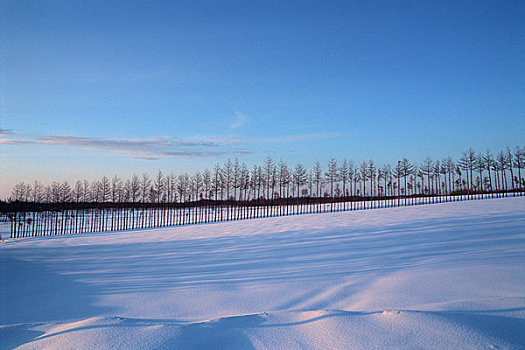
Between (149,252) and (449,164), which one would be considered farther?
(449,164)

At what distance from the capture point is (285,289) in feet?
22.6

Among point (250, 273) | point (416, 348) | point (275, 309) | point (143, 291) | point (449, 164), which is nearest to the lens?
point (416, 348)

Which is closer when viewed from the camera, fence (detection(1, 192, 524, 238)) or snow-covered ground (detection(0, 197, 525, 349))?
snow-covered ground (detection(0, 197, 525, 349))

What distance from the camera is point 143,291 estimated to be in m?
7.14

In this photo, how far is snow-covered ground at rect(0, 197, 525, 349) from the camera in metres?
2.91

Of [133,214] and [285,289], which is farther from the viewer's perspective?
[133,214]

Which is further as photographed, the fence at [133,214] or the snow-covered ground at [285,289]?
the fence at [133,214]

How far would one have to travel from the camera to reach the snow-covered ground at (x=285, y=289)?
9.54 feet

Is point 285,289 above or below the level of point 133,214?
below

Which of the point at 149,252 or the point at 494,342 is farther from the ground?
the point at 494,342

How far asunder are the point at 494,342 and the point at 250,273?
643 centimetres

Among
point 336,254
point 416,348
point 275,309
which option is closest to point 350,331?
point 416,348

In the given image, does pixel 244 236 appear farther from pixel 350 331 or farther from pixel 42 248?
pixel 350 331

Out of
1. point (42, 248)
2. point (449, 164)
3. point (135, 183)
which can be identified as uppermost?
point (449, 164)
